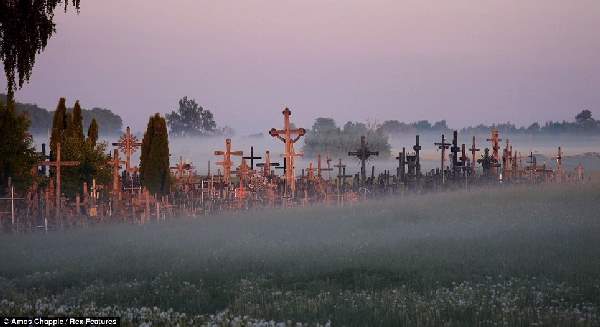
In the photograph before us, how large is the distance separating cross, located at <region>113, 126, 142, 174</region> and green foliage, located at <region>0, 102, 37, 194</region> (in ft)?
42.6

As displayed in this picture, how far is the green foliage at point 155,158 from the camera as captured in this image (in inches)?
1746

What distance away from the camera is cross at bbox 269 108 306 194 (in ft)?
141

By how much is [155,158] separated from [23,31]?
27111 mm

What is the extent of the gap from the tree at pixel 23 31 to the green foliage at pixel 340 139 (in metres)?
93.1

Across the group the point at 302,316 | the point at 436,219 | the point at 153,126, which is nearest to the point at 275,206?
the point at 153,126

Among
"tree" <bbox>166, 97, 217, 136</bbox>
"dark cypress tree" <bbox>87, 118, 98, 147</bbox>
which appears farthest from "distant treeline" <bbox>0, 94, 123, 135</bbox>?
"dark cypress tree" <bbox>87, 118, 98, 147</bbox>

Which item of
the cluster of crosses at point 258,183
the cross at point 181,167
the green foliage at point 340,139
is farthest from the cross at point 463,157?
the green foliage at point 340,139

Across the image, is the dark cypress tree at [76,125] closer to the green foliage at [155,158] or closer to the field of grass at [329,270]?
the green foliage at [155,158]

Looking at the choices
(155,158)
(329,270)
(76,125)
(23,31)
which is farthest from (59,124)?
(329,270)

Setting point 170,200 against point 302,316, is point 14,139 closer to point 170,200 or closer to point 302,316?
point 170,200

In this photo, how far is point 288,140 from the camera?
43.5 metres

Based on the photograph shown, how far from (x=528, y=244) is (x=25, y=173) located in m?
→ 27.9

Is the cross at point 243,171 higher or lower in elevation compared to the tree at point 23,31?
lower

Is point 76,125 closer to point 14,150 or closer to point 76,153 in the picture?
point 76,153
